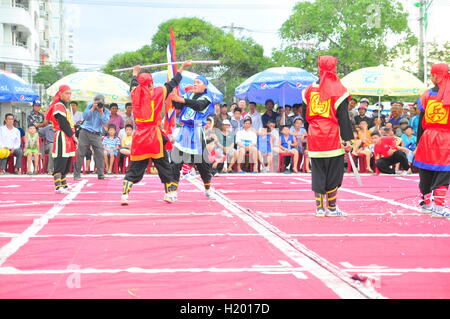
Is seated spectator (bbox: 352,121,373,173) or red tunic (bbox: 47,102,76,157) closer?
red tunic (bbox: 47,102,76,157)

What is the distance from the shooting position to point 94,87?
2052cm

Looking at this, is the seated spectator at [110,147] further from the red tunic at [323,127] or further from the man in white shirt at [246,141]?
the red tunic at [323,127]

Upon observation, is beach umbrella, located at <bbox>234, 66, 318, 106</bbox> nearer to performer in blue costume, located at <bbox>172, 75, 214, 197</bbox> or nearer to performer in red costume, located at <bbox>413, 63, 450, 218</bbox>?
performer in blue costume, located at <bbox>172, 75, 214, 197</bbox>

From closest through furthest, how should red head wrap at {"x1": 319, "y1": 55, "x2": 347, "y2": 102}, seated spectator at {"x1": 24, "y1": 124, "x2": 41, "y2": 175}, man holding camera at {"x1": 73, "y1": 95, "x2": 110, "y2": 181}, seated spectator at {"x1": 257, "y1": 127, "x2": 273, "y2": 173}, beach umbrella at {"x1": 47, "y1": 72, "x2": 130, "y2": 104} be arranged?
red head wrap at {"x1": 319, "y1": 55, "x2": 347, "y2": 102} < man holding camera at {"x1": 73, "y1": 95, "x2": 110, "y2": 181} < seated spectator at {"x1": 24, "y1": 124, "x2": 41, "y2": 175} < seated spectator at {"x1": 257, "y1": 127, "x2": 273, "y2": 173} < beach umbrella at {"x1": 47, "y1": 72, "x2": 130, "y2": 104}

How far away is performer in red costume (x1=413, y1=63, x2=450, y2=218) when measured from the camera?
31.6 feet

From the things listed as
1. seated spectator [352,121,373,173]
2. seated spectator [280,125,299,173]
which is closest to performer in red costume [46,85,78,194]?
seated spectator [280,125,299,173]

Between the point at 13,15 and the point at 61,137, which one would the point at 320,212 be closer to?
the point at 61,137

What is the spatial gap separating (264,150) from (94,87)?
16.1 ft

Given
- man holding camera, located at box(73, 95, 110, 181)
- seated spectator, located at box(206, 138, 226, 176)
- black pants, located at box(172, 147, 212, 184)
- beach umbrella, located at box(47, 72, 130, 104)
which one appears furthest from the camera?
A: beach umbrella, located at box(47, 72, 130, 104)

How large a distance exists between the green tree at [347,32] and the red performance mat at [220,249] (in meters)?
40.9

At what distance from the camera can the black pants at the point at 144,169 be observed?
1102cm

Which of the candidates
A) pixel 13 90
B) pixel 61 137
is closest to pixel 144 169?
pixel 61 137

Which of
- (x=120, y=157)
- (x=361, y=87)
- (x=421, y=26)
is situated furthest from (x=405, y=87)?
(x=421, y=26)

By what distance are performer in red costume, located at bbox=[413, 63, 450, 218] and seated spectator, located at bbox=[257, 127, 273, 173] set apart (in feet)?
32.6
